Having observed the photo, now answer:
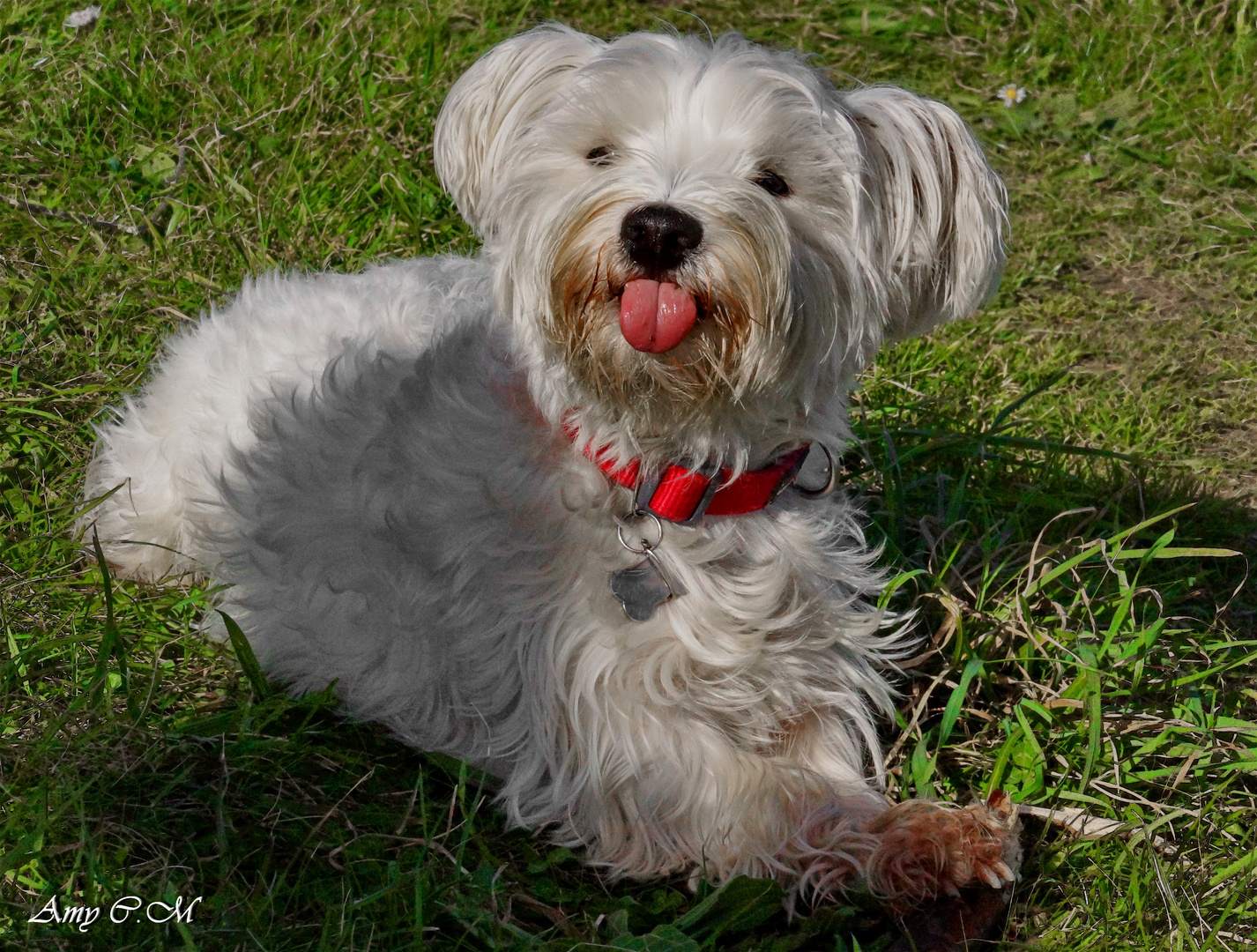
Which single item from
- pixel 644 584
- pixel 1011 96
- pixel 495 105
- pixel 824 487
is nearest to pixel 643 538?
pixel 644 584

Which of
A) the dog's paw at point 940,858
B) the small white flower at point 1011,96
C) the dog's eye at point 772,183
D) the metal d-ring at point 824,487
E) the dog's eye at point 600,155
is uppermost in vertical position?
the dog's eye at point 600,155

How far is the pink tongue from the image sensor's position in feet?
8.13

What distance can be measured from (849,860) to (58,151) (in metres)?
3.89

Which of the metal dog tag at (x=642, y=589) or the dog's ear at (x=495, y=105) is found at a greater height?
the dog's ear at (x=495, y=105)

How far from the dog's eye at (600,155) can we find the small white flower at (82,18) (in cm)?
340

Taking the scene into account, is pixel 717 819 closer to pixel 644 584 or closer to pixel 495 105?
pixel 644 584

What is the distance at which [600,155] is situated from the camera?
107 inches

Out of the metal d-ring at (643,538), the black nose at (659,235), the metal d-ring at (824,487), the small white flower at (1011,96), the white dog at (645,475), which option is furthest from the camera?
the small white flower at (1011,96)

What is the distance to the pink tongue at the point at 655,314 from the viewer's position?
248 cm

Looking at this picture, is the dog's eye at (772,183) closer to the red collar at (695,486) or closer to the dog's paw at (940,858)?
the red collar at (695,486)

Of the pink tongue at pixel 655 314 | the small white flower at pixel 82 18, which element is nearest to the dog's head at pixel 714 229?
the pink tongue at pixel 655 314

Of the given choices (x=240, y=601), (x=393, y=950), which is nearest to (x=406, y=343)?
(x=240, y=601)
